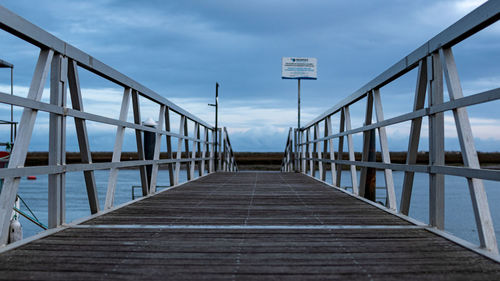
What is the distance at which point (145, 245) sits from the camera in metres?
2.68

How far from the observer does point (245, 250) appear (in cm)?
253

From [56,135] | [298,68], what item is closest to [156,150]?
[56,135]

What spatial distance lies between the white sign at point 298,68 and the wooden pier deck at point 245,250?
431 inches

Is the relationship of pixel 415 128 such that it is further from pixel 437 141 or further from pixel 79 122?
pixel 79 122

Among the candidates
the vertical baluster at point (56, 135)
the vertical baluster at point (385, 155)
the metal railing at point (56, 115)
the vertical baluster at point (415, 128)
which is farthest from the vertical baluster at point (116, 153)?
the vertical baluster at point (415, 128)

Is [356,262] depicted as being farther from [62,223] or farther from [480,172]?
[62,223]

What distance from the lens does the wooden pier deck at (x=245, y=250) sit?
2.11 meters

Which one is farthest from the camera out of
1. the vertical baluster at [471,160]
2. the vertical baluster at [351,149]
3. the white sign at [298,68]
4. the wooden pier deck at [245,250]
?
the white sign at [298,68]

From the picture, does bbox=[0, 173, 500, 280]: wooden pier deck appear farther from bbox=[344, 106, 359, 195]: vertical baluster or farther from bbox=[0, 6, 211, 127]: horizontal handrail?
bbox=[344, 106, 359, 195]: vertical baluster

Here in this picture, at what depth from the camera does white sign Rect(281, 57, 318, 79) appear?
14.6m

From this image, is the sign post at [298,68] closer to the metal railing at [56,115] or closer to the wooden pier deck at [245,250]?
the metal railing at [56,115]

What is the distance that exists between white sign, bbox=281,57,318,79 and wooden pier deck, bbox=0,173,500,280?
1094cm

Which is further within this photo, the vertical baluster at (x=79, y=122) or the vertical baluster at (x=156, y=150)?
the vertical baluster at (x=156, y=150)

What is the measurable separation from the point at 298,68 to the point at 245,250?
1255 cm
